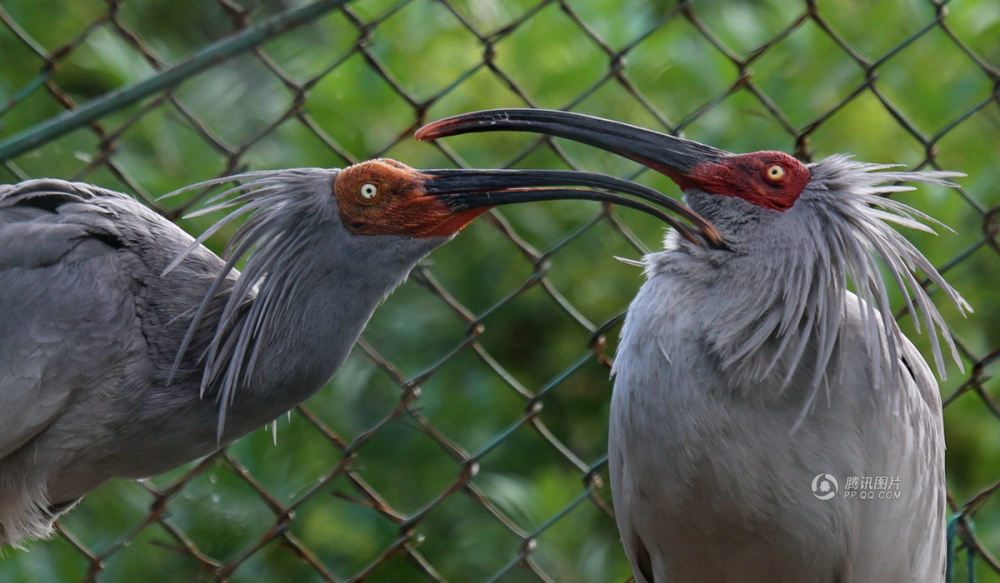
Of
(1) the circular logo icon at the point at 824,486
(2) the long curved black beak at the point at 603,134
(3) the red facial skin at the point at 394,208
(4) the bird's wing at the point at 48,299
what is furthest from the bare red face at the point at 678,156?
(4) the bird's wing at the point at 48,299

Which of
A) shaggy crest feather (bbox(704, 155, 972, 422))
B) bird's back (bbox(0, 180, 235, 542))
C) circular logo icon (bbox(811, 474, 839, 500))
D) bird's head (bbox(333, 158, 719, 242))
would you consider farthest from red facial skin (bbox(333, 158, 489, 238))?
circular logo icon (bbox(811, 474, 839, 500))

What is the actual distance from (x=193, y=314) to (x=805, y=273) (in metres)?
1.01

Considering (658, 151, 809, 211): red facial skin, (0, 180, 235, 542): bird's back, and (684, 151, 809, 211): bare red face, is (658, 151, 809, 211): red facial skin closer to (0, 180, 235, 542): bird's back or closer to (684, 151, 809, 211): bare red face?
(684, 151, 809, 211): bare red face

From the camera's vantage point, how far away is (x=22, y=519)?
7.56ft

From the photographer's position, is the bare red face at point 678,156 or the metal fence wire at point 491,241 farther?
the metal fence wire at point 491,241

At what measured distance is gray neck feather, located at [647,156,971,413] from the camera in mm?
2141

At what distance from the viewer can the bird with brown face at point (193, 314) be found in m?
2.20

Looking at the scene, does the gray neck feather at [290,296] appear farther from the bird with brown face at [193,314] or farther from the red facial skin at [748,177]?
the red facial skin at [748,177]

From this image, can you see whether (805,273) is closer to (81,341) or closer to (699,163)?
(699,163)

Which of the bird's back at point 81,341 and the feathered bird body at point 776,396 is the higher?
the bird's back at point 81,341

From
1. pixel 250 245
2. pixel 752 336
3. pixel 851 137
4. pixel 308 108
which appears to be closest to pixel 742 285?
pixel 752 336

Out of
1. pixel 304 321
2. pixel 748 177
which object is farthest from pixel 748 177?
pixel 304 321

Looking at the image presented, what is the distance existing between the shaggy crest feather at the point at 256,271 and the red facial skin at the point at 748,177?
0.61m

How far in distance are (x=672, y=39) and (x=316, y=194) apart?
1584mm
